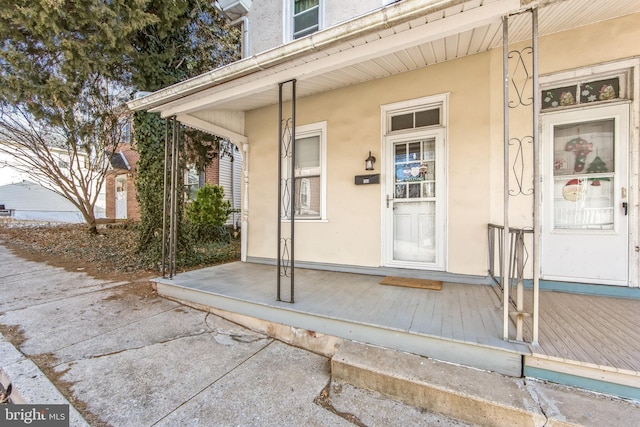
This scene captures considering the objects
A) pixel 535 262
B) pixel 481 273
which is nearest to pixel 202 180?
pixel 481 273

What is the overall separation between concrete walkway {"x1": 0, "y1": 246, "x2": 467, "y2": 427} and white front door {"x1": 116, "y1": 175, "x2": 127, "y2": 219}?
10257 mm

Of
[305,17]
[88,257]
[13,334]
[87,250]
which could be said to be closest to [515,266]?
[13,334]

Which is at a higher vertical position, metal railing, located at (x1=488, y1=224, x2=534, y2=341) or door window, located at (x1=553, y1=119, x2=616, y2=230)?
door window, located at (x1=553, y1=119, x2=616, y2=230)

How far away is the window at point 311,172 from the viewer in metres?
4.40

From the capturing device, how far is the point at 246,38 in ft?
18.0

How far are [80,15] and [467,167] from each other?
6059mm

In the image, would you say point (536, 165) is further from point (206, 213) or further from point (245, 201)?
point (206, 213)

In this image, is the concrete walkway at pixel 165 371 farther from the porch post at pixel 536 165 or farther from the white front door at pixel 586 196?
the white front door at pixel 586 196

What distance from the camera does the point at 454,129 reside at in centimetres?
346

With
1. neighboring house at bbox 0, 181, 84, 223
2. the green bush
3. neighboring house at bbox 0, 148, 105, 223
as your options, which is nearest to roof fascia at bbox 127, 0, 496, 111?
the green bush

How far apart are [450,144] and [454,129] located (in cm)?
19

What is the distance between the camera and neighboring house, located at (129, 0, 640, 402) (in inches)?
101

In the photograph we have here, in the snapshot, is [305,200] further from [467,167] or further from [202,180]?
[202,180]
